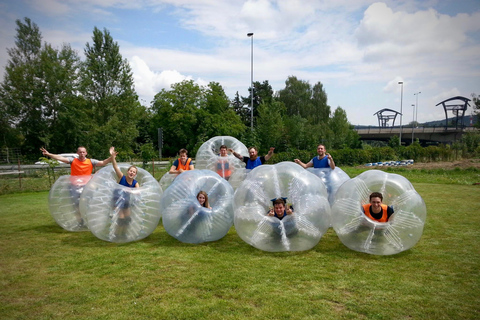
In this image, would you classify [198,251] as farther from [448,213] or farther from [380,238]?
[448,213]

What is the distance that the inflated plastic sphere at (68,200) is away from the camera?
24.3ft

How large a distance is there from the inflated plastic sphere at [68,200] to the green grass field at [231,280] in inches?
17.5

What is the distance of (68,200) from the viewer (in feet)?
24.2

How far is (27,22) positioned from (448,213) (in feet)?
130

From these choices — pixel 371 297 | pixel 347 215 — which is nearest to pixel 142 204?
pixel 347 215

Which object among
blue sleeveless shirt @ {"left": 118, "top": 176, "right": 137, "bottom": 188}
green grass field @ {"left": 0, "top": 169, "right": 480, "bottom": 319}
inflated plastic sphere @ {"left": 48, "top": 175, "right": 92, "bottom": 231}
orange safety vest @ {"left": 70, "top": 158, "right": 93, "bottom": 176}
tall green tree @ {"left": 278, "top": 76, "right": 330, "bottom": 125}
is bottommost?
green grass field @ {"left": 0, "top": 169, "right": 480, "bottom": 319}

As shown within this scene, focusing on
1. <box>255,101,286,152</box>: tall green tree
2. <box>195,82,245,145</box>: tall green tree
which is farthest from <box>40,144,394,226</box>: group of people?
<box>195,82,245,145</box>: tall green tree

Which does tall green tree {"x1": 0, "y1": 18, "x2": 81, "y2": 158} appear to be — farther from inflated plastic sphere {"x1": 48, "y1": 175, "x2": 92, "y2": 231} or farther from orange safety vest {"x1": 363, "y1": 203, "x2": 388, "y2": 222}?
orange safety vest {"x1": 363, "y1": 203, "x2": 388, "y2": 222}

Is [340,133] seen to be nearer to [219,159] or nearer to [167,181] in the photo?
[219,159]

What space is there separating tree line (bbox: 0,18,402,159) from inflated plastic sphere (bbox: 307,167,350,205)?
60.6 ft

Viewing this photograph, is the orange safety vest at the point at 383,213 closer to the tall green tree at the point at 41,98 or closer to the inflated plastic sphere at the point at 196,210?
the inflated plastic sphere at the point at 196,210

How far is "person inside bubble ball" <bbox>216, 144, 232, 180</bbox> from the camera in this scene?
9.25 m

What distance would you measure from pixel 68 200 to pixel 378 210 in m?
6.46

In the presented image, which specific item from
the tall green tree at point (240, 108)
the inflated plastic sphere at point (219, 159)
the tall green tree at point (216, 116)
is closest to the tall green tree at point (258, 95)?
the tall green tree at point (240, 108)
